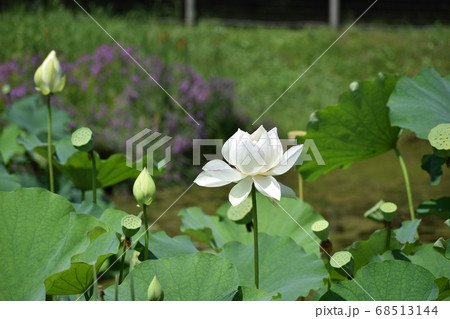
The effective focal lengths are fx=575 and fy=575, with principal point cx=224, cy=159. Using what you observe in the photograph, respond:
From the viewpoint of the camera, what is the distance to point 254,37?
5934 millimetres

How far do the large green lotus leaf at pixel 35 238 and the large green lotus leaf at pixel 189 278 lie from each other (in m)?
0.09

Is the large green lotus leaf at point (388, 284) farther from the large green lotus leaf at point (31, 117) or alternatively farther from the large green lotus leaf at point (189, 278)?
the large green lotus leaf at point (31, 117)

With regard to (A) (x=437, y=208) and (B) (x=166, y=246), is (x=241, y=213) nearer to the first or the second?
(B) (x=166, y=246)

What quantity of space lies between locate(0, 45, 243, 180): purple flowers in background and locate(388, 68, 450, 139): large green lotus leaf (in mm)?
2155

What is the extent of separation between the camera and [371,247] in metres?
0.84

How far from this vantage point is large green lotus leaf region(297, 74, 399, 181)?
1.05 m

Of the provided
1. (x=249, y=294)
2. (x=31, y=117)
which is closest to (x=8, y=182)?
(x=249, y=294)

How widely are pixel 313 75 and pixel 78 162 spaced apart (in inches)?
167

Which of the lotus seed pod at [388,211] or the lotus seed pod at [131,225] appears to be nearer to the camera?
the lotus seed pod at [131,225]

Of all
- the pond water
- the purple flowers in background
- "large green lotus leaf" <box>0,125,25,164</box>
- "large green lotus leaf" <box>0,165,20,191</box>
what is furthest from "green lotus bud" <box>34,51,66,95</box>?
the purple flowers in background

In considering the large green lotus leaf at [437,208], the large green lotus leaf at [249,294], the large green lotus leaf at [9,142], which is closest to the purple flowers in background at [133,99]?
the large green lotus leaf at [9,142]

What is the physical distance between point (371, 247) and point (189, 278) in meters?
0.32

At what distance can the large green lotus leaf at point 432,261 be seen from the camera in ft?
2.55
